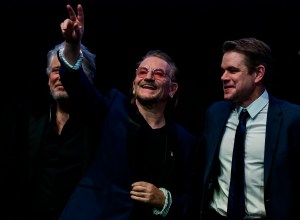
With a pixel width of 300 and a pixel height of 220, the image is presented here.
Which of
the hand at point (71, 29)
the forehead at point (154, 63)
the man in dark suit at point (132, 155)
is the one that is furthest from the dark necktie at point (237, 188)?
the hand at point (71, 29)

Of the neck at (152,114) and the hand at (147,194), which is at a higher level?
the neck at (152,114)

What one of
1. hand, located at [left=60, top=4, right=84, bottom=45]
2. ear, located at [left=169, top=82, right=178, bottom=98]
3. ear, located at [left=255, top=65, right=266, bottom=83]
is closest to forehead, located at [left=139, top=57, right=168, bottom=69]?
ear, located at [left=169, top=82, right=178, bottom=98]

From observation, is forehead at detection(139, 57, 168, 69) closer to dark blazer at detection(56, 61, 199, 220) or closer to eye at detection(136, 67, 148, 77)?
eye at detection(136, 67, 148, 77)

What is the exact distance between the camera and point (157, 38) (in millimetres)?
3451

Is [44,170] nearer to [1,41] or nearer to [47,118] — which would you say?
[47,118]

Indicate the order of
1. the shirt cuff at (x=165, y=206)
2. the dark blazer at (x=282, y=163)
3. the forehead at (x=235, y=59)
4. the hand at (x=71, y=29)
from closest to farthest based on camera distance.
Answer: the hand at (x=71, y=29), the shirt cuff at (x=165, y=206), the dark blazer at (x=282, y=163), the forehead at (x=235, y=59)

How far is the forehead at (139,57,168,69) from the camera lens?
256 cm

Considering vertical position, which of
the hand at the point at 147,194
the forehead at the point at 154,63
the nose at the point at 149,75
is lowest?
the hand at the point at 147,194

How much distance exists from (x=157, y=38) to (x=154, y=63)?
92cm

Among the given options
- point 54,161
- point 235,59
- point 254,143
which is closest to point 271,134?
point 254,143

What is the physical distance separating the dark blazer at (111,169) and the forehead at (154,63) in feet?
0.97

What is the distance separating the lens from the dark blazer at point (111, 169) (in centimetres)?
211

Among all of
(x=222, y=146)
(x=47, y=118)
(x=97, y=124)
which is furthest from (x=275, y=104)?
(x=47, y=118)

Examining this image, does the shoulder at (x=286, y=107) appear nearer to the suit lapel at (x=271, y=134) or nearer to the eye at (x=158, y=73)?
the suit lapel at (x=271, y=134)
